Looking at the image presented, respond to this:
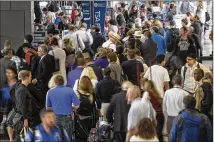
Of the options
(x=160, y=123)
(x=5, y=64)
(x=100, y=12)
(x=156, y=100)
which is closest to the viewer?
(x=156, y=100)

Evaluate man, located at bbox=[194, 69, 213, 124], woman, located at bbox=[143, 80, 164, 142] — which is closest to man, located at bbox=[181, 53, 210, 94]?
man, located at bbox=[194, 69, 213, 124]

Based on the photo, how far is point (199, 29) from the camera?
25.9 metres

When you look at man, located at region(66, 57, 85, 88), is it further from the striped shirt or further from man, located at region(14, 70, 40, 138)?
the striped shirt

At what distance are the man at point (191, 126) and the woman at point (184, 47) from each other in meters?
6.51

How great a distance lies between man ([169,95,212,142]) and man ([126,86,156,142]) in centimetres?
55

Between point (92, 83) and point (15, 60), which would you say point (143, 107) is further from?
point (15, 60)

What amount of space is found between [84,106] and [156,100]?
148 centimetres

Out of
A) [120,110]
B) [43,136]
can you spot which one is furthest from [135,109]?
[43,136]

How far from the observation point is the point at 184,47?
765 inches

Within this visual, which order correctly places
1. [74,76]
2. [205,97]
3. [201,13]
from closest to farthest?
[205,97], [74,76], [201,13]

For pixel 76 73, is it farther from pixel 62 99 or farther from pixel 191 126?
pixel 191 126

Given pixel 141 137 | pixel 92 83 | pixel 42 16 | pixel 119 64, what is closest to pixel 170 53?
pixel 119 64

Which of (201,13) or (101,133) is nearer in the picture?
(101,133)

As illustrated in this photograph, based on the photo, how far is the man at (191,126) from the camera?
12516 mm
